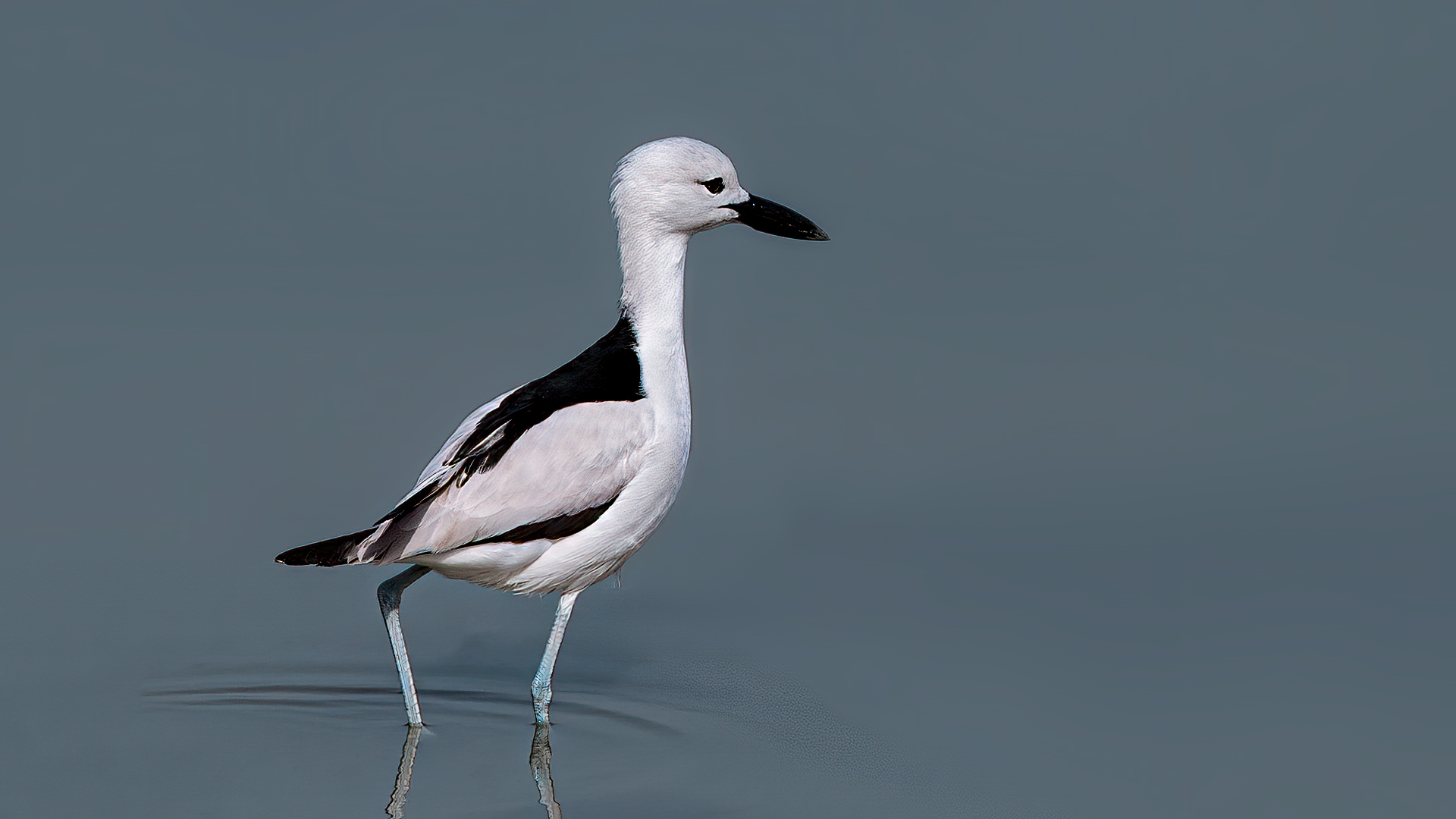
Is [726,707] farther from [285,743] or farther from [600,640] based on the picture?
[285,743]

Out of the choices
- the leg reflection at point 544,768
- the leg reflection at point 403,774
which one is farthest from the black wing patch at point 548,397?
the leg reflection at point 544,768

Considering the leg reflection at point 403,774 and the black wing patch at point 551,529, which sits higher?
the black wing patch at point 551,529

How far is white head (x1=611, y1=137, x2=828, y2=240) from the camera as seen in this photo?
31.2 feet

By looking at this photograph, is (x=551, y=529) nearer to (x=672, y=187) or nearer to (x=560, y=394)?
(x=560, y=394)

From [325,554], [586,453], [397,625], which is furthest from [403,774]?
[586,453]

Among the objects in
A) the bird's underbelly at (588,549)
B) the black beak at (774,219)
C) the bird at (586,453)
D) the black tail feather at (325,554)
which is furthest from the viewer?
the black beak at (774,219)

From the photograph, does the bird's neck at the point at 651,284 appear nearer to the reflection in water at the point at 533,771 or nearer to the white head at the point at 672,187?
the white head at the point at 672,187

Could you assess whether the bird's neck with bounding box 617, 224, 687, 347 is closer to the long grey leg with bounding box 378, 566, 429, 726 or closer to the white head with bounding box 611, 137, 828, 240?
the white head with bounding box 611, 137, 828, 240

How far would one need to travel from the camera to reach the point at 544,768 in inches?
353

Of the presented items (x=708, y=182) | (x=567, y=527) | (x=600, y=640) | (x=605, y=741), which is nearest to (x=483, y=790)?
(x=605, y=741)

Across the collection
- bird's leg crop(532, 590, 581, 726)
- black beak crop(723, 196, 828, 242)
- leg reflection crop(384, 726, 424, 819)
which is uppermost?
black beak crop(723, 196, 828, 242)

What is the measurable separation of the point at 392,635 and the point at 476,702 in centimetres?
68

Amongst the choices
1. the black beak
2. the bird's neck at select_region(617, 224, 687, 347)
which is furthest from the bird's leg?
the black beak

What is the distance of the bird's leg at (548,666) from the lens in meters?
9.42
